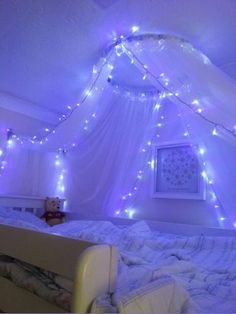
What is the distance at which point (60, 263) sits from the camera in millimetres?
944

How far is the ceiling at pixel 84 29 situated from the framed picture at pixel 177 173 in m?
0.71

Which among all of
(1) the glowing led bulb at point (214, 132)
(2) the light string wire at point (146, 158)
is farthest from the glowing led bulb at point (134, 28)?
(1) the glowing led bulb at point (214, 132)

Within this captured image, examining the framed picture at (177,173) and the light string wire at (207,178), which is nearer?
the light string wire at (207,178)

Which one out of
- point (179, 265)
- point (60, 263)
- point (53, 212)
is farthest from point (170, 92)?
point (53, 212)

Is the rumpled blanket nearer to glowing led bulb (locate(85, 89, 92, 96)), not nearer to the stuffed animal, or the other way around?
glowing led bulb (locate(85, 89, 92, 96))

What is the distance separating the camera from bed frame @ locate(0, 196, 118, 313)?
0.81 meters

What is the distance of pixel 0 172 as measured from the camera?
2926mm

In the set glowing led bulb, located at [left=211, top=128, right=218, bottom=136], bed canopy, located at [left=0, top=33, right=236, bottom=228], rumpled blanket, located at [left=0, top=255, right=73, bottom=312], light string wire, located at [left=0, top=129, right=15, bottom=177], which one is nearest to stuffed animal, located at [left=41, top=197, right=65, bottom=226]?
bed canopy, located at [left=0, top=33, right=236, bottom=228]

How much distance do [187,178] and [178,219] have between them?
0.34 meters

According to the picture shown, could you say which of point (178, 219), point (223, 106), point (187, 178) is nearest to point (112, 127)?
point (187, 178)

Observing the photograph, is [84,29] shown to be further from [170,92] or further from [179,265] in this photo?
[179,265]

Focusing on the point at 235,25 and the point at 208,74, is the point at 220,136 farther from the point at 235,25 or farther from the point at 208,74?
the point at 235,25

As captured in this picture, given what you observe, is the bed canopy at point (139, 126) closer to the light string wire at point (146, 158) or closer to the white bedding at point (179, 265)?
the light string wire at point (146, 158)

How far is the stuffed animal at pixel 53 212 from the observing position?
115 inches
